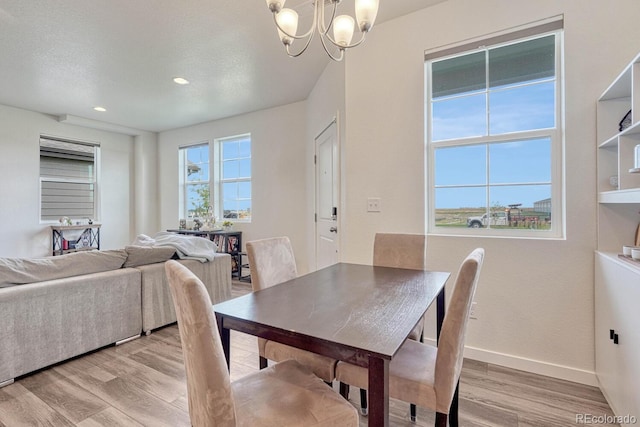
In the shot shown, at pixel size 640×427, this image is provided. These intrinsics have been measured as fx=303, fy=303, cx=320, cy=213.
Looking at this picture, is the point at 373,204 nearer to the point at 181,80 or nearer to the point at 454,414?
the point at 454,414

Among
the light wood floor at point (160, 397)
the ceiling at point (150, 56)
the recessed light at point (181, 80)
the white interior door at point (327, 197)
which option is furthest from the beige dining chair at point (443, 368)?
the recessed light at point (181, 80)

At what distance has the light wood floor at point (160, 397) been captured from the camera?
→ 162 centimetres

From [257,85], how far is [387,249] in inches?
109

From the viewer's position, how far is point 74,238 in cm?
507

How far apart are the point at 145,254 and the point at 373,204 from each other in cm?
208

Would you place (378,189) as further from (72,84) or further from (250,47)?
(72,84)

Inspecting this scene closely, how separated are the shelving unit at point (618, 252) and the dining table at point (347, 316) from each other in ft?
2.67

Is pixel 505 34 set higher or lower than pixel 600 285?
higher

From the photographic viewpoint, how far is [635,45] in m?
1.79

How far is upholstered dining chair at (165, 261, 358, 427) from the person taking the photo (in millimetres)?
820

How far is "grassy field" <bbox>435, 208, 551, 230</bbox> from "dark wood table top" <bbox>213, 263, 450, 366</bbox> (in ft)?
2.83

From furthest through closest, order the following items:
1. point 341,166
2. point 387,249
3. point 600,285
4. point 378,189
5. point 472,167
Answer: point 341,166
point 378,189
point 472,167
point 387,249
point 600,285

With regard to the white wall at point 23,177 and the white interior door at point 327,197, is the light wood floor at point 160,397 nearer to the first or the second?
the white interior door at point 327,197

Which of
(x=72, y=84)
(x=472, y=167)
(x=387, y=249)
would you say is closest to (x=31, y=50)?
(x=72, y=84)
